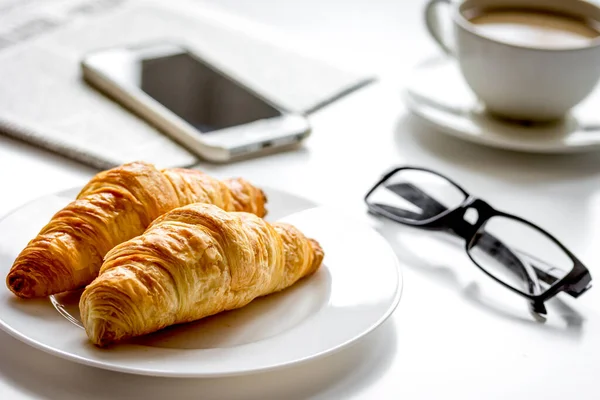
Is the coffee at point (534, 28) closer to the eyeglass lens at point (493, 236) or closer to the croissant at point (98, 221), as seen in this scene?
the eyeglass lens at point (493, 236)

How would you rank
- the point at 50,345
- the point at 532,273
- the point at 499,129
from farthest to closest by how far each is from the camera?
the point at 499,129
the point at 532,273
the point at 50,345

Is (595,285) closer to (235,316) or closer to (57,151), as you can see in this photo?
(235,316)

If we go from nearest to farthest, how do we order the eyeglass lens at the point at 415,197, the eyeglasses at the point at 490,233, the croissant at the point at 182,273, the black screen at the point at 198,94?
the croissant at the point at 182,273 < the eyeglasses at the point at 490,233 < the eyeglass lens at the point at 415,197 < the black screen at the point at 198,94

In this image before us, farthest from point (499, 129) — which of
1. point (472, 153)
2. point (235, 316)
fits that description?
point (235, 316)

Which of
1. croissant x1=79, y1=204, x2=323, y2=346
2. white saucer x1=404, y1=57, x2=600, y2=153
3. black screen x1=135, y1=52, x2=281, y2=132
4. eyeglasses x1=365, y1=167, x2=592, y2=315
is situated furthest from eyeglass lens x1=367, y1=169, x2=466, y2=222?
croissant x1=79, y1=204, x2=323, y2=346

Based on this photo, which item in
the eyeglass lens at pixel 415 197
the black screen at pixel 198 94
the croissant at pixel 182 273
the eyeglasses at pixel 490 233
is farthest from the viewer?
the black screen at pixel 198 94

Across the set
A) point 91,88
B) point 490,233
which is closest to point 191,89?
point 91,88

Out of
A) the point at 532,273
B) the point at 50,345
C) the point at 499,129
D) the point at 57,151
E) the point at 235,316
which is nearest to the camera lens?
the point at 50,345

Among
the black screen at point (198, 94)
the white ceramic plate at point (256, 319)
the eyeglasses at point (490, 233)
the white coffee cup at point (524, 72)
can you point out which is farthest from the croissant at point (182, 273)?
the white coffee cup at point (524, 72)
